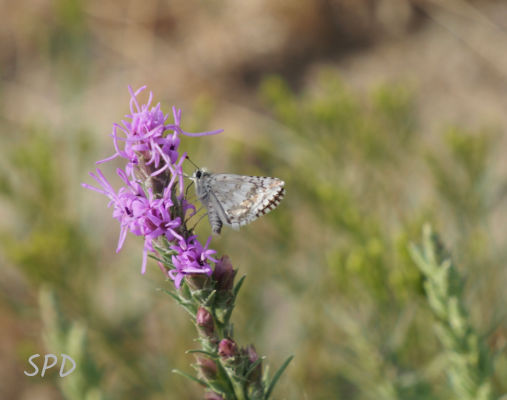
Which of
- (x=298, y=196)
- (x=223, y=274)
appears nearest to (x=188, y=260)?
(x=223, y=274)

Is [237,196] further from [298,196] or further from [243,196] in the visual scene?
[298,196]

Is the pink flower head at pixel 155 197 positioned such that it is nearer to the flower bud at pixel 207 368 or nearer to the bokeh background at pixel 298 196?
the flower bud at pixel 207 368

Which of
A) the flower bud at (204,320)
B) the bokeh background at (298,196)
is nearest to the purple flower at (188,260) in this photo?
the flower bud at (204,320)

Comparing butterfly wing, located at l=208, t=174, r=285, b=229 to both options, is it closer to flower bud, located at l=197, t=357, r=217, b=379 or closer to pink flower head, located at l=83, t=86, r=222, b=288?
pink flower head, located at l=83, t=86, r=222, b=288

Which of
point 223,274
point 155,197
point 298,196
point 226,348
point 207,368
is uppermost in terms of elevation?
point 155,197

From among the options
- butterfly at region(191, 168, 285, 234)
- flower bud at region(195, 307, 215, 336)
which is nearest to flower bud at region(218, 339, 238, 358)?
flower bud at region(195, 307, 215, 336)
